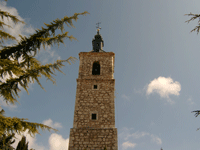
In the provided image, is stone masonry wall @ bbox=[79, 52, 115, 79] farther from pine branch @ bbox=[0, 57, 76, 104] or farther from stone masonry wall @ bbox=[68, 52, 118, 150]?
pine branch @ bbox=[0, 57, 76, 104]

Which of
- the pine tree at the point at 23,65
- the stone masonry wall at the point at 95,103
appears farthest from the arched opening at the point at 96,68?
the pine tree at the point at 23,65

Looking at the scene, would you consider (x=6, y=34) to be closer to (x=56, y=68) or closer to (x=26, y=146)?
(x=56, y=68)

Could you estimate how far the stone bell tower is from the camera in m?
10.8

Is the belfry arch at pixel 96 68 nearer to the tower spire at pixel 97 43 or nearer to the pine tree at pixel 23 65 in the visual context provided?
the tower spire at pixel 97 43

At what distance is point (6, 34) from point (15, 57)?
843 mm

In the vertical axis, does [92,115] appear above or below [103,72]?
below

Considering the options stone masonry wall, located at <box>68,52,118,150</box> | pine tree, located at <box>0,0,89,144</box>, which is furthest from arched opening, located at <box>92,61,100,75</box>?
pine tree, located at <box>0,0,89,144</box>

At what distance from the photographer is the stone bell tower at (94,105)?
35.3 feet

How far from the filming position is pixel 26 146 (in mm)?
9258

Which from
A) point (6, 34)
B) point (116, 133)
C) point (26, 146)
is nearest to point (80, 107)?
point (116, 133)

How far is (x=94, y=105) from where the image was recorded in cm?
1227

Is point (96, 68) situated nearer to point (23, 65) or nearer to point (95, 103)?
point (95, 103)

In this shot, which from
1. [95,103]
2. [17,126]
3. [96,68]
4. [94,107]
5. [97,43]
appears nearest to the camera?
[17,126]

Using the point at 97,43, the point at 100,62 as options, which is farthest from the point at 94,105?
the point at 97,43
